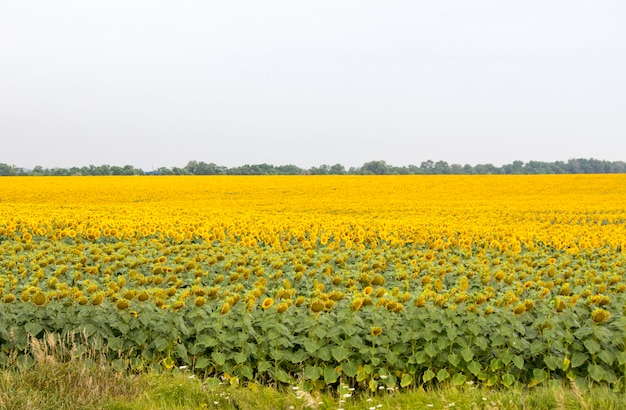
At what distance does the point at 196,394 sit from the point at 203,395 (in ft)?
0.19

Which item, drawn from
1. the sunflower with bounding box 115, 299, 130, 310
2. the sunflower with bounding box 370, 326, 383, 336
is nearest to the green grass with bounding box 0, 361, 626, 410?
the sunflower with bounding box 370, 326, 383, 336

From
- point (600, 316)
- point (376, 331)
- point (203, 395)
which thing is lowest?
point (203, 395)

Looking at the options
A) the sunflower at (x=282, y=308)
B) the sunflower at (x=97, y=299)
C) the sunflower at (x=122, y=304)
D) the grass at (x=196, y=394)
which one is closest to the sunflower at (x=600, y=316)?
the grass at (x=196, y=394)

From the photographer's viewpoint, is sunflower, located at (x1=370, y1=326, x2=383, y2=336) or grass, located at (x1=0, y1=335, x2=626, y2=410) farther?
sunflower, located at (x1=370, y1=326, x2=383, y2=336)

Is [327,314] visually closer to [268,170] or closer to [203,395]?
[203,395]

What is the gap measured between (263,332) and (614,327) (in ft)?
10.5

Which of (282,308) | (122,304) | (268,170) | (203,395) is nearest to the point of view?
(203,395)

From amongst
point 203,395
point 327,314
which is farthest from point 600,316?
point 203,395

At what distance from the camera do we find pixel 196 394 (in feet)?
17.4

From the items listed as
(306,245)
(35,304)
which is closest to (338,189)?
(306,245)

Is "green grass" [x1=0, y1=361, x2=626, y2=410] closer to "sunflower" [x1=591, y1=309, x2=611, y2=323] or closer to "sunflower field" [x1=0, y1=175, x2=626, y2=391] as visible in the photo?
"sunflower field" [x1=0, y1=175, x2=626, y2=391]

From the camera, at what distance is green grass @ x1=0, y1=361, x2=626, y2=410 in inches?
A: 192

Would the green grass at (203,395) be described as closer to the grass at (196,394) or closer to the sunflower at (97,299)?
the grass at (196,394)

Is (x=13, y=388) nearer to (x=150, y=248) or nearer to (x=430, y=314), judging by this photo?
(x=430, y=314)
